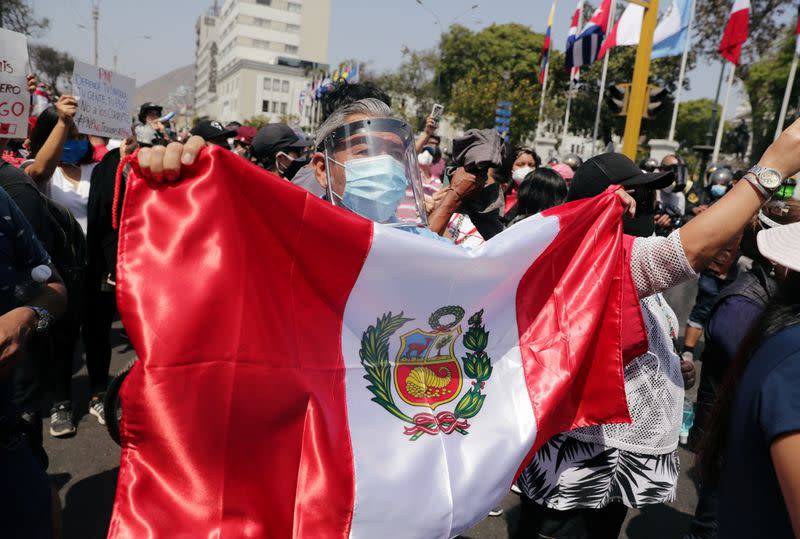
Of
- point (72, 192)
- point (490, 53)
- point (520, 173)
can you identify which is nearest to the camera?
point (72, 192)

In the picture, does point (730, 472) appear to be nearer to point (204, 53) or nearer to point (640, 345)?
point (640, 345)

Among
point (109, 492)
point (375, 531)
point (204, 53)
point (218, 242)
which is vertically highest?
point (204, 53)

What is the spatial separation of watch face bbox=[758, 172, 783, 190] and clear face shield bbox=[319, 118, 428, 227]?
3.76 feet

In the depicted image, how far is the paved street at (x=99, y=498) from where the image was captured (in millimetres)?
3266

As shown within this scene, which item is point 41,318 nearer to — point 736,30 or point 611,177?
point 611,177

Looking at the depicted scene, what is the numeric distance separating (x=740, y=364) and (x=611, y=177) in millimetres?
1209

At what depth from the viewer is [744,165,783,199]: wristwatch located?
171 cm

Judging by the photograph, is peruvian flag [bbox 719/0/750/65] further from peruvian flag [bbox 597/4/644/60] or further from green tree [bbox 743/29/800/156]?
green tree [bbox 743/29/800/156]

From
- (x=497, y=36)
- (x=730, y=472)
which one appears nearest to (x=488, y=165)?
(x=730, y=472)

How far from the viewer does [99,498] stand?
11.3 ft

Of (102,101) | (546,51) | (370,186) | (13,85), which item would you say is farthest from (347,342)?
(546,51)

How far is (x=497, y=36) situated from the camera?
1955 inches

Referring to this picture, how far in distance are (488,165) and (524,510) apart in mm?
1543

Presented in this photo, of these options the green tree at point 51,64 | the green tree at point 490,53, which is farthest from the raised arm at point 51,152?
the green tree at point 51,64
